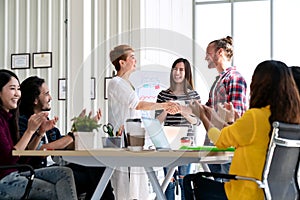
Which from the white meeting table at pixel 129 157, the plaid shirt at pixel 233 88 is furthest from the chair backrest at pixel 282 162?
the plaid shirt at pixel 233 88

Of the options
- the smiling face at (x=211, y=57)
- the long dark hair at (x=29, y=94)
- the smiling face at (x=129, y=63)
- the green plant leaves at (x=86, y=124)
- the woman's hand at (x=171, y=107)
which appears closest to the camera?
the green plant leaves at (x=86, y=124)

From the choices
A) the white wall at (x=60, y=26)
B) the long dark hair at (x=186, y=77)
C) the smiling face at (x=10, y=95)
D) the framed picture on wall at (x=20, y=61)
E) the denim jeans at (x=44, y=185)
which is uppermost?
the white wall at (x=60, y=26)

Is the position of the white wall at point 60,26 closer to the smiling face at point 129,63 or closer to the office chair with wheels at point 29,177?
the smiling face at point 129,63

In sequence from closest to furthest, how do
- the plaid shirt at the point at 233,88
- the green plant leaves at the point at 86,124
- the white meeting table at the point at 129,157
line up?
the white meeting table at the point at 129,157, the green plant leaves at the point at 86,124, the plaid shirt at the point at 233,88

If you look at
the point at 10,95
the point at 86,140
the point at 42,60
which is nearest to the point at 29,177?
the point at 86,140

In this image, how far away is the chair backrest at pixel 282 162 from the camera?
91.0 inches

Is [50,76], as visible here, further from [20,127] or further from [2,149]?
[2,149]

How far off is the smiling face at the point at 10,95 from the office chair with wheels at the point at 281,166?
1.21 meters

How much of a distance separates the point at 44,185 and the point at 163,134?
0.69 metres

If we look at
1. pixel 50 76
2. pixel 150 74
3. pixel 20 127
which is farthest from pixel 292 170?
pixel 50 76

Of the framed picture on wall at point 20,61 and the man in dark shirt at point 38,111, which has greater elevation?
the framed picture on wall at point 20,61

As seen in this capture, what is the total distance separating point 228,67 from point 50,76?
14.8 feet

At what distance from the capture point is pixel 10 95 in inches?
121

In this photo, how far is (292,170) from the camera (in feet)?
8.00
